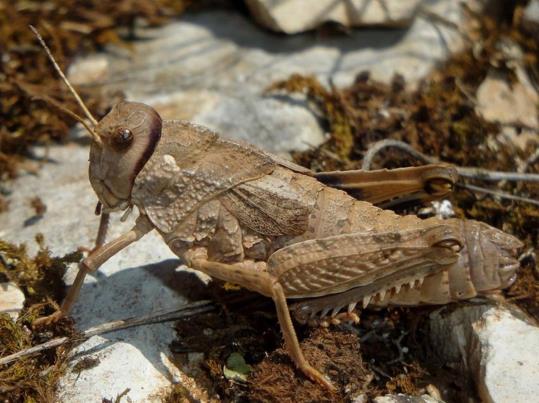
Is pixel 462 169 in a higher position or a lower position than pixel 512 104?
higher

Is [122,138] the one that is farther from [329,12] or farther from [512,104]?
[512,104]

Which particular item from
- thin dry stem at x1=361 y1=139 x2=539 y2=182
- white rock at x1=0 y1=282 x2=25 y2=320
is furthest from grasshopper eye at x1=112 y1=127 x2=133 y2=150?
thin dry stem at x1=361 y1=139 x2=539 y2=182

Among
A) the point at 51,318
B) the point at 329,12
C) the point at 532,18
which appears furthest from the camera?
the point at 532,18

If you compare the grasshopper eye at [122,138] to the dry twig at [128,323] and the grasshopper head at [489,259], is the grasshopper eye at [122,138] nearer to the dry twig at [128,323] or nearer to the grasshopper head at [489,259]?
the dry twig at [128,323]

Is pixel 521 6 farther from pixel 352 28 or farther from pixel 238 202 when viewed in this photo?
pixel 238 202

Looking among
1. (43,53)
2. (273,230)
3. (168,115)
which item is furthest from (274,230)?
(43,53)

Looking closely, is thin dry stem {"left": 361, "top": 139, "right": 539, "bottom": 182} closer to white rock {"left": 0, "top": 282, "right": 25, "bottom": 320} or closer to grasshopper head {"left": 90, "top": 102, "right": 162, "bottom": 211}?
grasshopper head {"left": 90, "top": 102, "right": 162, "bottom": 211}

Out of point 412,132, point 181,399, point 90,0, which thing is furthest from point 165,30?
point 181,399

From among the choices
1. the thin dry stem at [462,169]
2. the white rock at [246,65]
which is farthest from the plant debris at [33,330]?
the thin dry stem at [462,169]
